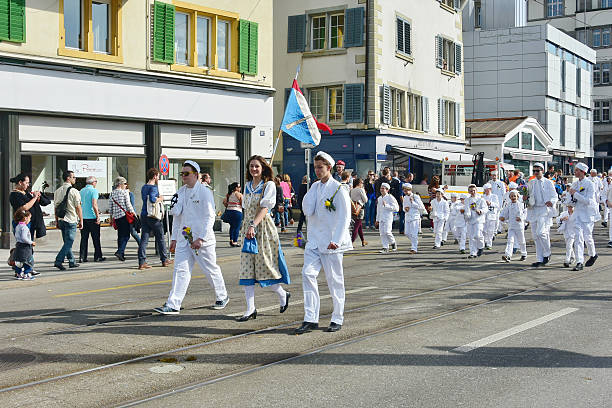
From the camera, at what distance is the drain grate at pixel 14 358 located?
21.7 feet

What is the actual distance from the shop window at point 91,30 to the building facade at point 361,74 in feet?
41.6

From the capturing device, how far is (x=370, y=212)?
80.4ft

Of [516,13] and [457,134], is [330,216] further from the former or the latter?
[516,13]

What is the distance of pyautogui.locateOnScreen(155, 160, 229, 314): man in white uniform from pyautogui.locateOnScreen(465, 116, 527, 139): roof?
33977 mm

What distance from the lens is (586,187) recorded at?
540 inches

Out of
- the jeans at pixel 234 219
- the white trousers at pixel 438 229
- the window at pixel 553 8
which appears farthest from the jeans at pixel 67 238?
the window at pixel 553 8

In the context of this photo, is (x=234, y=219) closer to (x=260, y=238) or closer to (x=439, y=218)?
(x=439, y=218)

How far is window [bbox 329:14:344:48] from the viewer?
3109 cm

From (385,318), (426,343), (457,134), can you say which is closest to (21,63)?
(385,318)

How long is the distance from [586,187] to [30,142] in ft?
40.9

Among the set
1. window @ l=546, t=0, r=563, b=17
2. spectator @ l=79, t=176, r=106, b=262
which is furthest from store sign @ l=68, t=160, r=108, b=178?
window @ l=546, t=0, r=563, b=17

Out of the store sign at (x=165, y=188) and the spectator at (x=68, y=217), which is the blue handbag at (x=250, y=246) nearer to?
the spectator at (x=68, y=217)

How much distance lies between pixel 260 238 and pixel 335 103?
920 inches

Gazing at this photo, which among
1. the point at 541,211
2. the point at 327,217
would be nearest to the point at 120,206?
the point at 327,217
